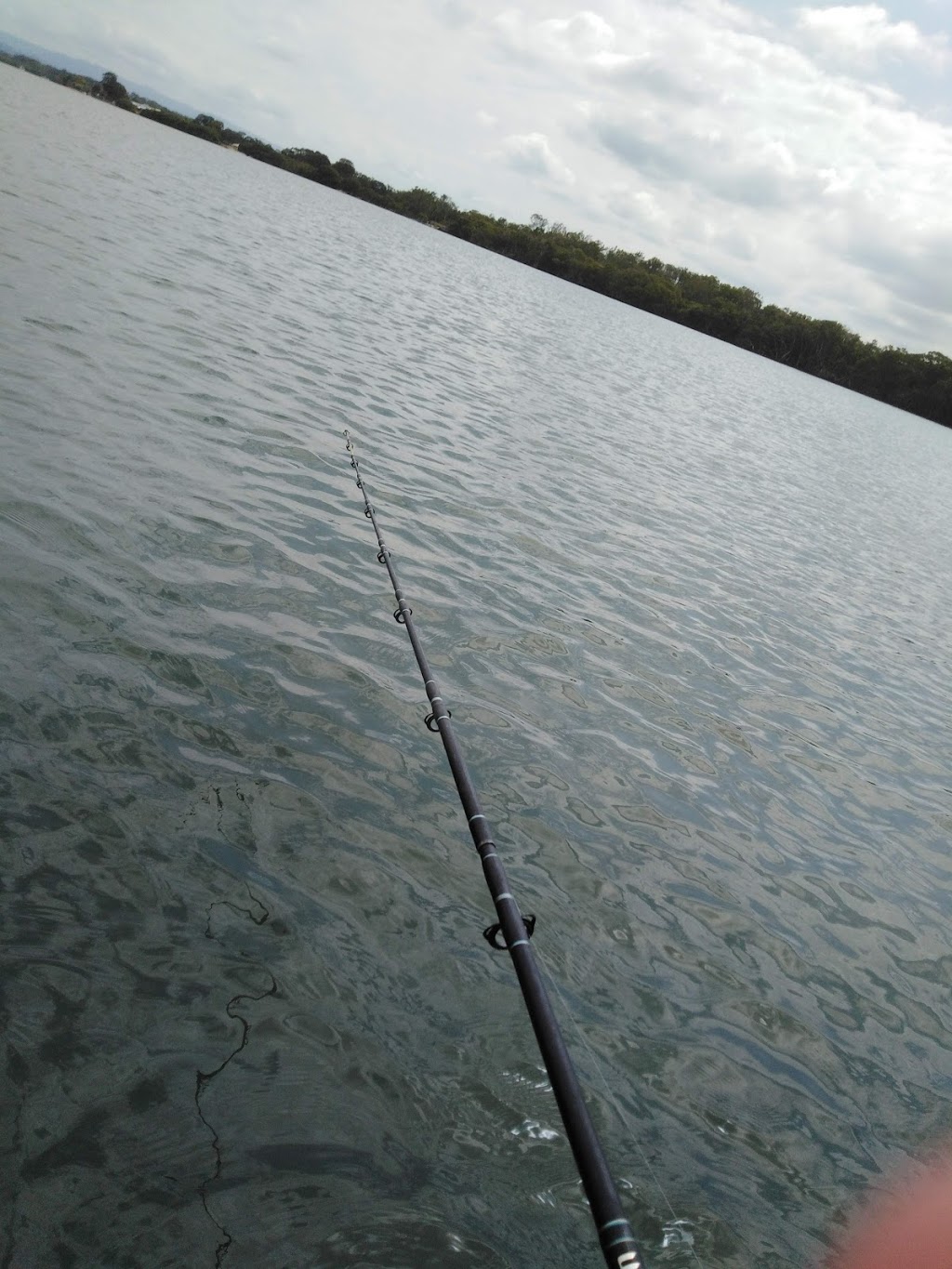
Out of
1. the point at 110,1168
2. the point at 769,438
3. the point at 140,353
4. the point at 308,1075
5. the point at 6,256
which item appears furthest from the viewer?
the point at 769,438

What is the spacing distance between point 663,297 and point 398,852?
15615 cm

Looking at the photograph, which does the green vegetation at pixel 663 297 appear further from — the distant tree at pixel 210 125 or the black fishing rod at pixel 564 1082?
the black fishing rod at pixel 564 1082

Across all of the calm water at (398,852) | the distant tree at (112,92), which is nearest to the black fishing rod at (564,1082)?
the calm water at (398,852)

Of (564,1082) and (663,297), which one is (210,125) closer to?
(663,297)

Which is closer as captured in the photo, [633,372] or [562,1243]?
[562,1243]

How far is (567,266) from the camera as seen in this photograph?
503 ft

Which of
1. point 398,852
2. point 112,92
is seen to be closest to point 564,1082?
point 398,852

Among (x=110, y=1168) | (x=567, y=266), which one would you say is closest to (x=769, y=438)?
(x=110, y=1168)

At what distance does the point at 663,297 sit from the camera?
14862 cm

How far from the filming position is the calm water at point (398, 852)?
3.80m

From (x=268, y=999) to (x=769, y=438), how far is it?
3401cm

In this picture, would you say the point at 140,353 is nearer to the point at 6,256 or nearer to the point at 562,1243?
the point at 6,256

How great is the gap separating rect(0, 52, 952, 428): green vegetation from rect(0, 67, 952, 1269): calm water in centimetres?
14227

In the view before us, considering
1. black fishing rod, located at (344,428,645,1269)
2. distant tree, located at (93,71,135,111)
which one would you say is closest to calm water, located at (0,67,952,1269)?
black fishing rod, located at (344,428,645,1269)
